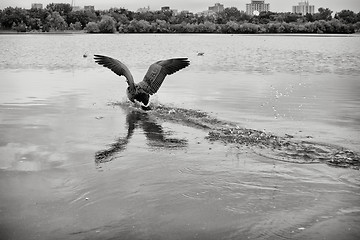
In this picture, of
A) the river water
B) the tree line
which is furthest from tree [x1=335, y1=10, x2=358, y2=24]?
the river water

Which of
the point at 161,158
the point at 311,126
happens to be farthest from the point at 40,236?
the point at 311,126

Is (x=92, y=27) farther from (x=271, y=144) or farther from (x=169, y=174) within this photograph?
(x=169, y=174)

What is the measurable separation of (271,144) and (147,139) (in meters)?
2.44

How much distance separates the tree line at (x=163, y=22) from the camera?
458 ft

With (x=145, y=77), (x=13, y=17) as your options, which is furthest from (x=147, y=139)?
(x=13, y=17)

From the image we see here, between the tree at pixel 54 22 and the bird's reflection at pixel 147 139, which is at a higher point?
the tree at pixel 54 22

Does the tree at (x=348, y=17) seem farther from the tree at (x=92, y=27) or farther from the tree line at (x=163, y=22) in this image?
the tree at (x=92, y=27)

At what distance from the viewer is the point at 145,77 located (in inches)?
523

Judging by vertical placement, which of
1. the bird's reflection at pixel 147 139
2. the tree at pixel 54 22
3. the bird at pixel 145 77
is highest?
the tree at pixel 54 22

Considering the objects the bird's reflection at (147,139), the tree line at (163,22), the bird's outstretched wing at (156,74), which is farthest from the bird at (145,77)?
the tree line at (163,22)

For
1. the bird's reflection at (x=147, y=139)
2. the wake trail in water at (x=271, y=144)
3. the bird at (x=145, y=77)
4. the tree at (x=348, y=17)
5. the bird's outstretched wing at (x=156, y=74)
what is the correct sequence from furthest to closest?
1. the tree at (x=348, y=17)
2. the bird's outstretched wing at (x=156, y=74)
3. the bird at (x=145, y=77)
4. the bird's reflection at (x=147, y=139)
5. the wake trail in water at (x=271, y=144)

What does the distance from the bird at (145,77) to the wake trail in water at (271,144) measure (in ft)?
2.25

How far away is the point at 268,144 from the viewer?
9.77 m

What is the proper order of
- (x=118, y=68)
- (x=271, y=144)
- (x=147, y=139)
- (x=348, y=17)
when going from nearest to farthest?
(x=271, y=144), (x=147, y=139), (x=118, y=68), (x=348, y=17)
